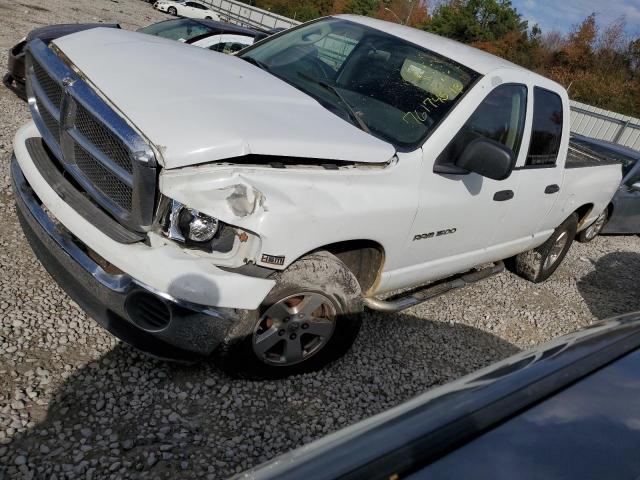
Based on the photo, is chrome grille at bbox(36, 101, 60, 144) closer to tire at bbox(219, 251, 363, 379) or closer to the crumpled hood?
the crumpled hood

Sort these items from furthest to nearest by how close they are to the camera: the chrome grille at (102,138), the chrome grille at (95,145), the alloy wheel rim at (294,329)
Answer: the alloy wheel rim at (294,329) → the chrome grille at (102,138) → the chrome grille at (95,145)

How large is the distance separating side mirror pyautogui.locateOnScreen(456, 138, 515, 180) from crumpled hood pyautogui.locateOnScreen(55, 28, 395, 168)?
20.7 inches

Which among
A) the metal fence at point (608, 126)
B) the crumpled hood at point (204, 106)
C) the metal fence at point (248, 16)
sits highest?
the crumpled hood at point (204, 106)

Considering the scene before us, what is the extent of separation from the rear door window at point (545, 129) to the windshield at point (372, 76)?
0.83 meters

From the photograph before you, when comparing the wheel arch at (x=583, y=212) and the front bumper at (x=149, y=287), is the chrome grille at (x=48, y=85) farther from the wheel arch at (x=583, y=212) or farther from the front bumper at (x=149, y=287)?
the wheel arch at (x=583, y=212)

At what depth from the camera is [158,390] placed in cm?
294

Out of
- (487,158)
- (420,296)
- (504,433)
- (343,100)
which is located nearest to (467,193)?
(487,158)

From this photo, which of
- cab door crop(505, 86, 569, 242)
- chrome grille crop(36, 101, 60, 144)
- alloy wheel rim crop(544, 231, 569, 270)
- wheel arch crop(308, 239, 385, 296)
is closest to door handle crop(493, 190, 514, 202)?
cab door crop(505, 86, 569, 242)

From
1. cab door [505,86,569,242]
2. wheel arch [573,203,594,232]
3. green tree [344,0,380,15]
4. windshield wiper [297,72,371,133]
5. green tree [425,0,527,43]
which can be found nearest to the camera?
windshield wiper [297,72,371,133]

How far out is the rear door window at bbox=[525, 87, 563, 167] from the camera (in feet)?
13.8

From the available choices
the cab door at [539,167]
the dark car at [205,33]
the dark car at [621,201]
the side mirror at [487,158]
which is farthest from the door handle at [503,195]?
the dark car at [205,33]

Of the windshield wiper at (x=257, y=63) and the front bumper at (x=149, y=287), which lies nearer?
the front bumper at (x=149, y=287)

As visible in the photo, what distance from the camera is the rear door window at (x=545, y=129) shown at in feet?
13.8

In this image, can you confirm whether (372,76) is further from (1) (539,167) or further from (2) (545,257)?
(2) (545,257)
